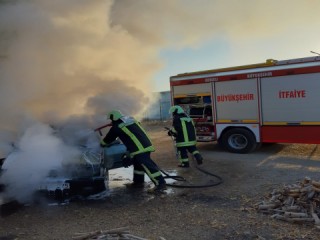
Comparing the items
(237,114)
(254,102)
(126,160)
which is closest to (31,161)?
(126,160)

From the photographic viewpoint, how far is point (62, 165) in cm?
564

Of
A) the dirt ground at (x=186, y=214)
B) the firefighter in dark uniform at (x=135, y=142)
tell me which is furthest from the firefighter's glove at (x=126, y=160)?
the dirt ground at (x=186, y=214)

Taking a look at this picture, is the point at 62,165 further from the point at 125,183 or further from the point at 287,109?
the point at 287,109

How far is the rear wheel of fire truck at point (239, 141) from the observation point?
30.9 ft

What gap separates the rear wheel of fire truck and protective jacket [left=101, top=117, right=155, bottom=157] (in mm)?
Result: 4020

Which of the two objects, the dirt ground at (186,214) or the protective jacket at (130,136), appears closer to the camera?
the dirt ground at (186,214)

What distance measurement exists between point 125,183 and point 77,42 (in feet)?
10.5

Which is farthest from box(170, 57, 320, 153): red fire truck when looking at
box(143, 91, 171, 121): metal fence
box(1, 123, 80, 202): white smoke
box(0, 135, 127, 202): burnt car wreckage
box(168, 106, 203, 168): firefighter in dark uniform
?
box(143, 91, 171, 121): metal fence

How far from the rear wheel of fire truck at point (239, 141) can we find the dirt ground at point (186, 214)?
1785 millimetres

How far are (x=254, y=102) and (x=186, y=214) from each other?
5157mm

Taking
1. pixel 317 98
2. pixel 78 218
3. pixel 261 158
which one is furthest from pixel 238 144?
pixel 78 218

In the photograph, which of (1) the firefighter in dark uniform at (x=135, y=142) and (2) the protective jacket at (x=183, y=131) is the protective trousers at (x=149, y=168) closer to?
(1) the firefighter in dark uniform at (x=135, y=142)

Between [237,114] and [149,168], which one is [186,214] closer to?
[149,168]

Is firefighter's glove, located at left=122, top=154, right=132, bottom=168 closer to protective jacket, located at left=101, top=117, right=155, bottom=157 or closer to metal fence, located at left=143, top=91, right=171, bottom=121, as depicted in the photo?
protective jacket, located at left=101, top=117, right=155, bottom=157
